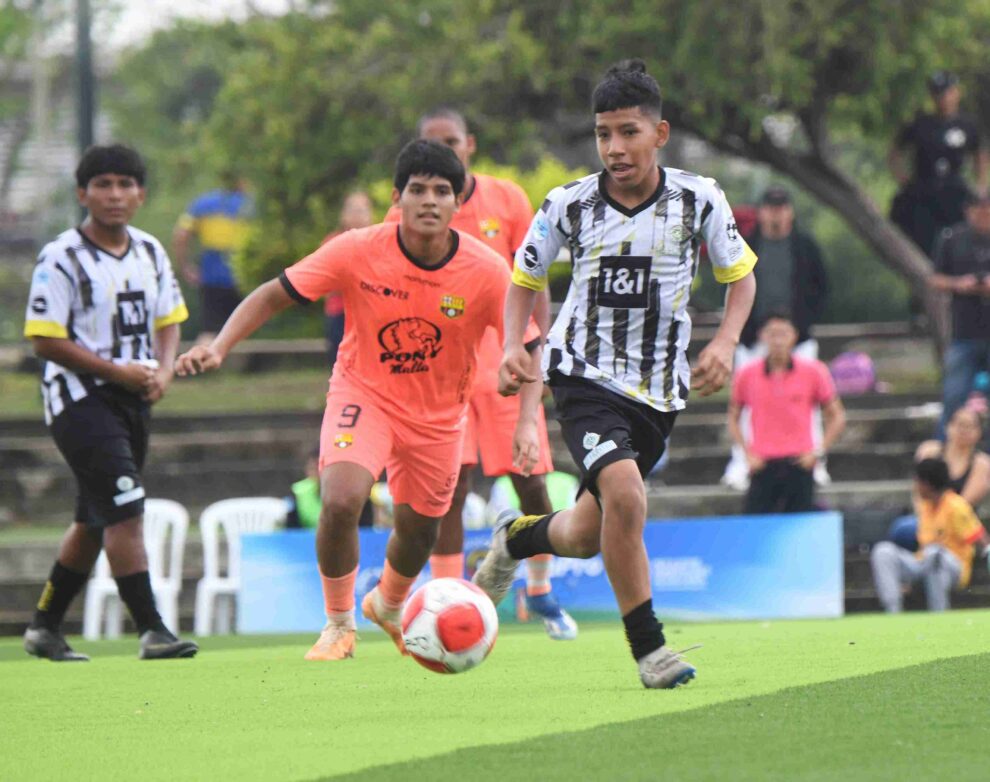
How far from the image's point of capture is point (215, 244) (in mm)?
21203

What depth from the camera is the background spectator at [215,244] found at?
2123 cm

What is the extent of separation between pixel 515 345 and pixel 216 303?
14494 mm

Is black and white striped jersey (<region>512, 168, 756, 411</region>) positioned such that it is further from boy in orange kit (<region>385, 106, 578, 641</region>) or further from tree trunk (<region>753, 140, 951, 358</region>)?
tree trunk (<region>753, 140, 951, 358</region>)

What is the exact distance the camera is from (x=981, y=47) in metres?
21.0

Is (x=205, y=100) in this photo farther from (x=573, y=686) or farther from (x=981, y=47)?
(x=573, y=686)

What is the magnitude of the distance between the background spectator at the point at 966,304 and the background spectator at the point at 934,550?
1.39m

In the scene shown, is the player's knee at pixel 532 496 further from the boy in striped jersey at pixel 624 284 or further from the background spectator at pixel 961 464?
the background spectator at pixel 961 464

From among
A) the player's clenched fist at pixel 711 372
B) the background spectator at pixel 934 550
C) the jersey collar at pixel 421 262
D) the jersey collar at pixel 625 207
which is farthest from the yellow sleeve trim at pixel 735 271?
the background spectator at pixel 934 550

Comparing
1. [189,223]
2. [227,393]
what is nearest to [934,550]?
[189,223]

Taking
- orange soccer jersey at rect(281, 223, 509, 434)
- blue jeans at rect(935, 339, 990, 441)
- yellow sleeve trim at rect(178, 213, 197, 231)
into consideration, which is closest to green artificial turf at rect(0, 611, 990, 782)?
orange soccer jersey at rect(281, 223, 509, 434)

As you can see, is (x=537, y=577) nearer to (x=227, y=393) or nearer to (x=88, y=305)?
(x=88, y=305)

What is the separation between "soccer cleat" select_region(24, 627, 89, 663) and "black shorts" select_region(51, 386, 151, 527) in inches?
29.5

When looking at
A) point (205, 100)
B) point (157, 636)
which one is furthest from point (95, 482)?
point (205, 100)

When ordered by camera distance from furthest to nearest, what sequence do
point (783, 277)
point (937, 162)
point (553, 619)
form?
1. point (937, 162)
2. point (783, 277)
3. point (553, 619)
